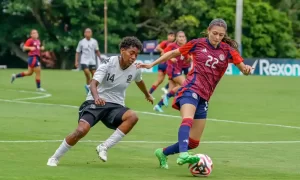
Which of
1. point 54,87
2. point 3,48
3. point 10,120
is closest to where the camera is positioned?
point 10,120

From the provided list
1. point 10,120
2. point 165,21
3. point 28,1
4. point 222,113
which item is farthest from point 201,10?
point 10,120

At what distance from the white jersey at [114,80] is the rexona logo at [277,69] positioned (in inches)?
1584

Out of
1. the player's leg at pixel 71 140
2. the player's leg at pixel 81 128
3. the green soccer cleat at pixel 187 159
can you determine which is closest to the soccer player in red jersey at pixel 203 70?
the green soccer cleat at pixel 187 159

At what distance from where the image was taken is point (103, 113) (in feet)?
40.2

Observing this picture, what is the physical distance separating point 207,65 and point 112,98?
1.45 metres

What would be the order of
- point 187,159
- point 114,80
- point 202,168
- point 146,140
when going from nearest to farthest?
point 187,159 < point 202,168 < point 114,80 < point 146,140

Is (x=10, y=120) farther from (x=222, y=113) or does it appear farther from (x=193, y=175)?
(x=193, y=175)

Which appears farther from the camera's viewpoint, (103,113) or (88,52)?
(88,52)

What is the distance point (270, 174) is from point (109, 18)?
5483 centimetres

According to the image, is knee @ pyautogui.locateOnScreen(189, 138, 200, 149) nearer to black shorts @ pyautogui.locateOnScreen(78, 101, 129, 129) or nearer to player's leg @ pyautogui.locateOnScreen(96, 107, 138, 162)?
player's leg @ pyautogui.locateOnScreen(96, 107, 138, 162)

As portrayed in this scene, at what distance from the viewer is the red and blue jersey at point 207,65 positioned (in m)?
11.8

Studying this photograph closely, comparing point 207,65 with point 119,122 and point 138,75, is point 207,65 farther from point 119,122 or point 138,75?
point 119,122

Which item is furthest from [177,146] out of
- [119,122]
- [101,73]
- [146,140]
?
[146,140]

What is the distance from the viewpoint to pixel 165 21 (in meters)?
69.6
